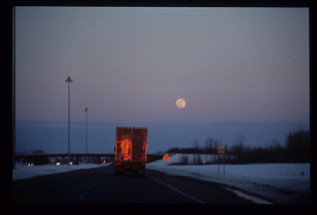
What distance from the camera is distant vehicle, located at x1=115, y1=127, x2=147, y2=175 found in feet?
100

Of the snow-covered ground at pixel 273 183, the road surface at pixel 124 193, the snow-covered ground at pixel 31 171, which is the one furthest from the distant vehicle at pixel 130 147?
the road surface at pixel 124 193

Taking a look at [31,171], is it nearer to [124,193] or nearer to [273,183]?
[124,193]

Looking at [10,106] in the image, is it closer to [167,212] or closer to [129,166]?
[167,212]

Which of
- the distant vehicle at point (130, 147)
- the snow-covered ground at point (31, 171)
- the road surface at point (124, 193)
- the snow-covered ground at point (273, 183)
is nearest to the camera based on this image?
the road surface at point (124, 193)

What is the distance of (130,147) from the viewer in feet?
101

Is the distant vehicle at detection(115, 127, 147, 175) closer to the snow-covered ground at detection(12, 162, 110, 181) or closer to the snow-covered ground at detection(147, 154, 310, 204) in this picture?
the snow-covered ground at detection(147, 154, 310, 204)

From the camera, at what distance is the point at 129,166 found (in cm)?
3162

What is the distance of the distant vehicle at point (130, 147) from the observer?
100 feet

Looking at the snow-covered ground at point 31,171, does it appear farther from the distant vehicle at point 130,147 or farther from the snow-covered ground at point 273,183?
the snow-covered ground at point 273,183
